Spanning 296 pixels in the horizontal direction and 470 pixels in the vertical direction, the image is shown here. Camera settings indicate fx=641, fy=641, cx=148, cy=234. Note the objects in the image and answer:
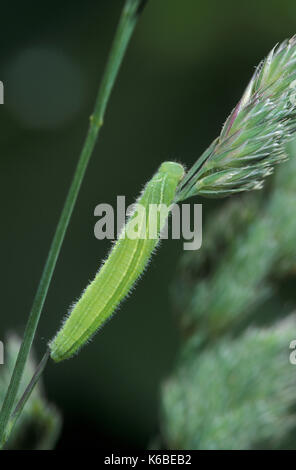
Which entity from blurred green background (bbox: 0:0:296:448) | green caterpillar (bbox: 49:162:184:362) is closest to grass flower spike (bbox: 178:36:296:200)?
green caterpillar (bbox: 49:162:184:362)

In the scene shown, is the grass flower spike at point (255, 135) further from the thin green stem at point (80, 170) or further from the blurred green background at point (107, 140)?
the blurred green background at point (107, 140)

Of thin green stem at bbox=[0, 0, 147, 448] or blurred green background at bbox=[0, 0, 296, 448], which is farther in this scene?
blurred green background at bbox=[0, 0, 296, 448]

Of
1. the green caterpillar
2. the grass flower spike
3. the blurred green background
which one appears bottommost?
the green caterpillar

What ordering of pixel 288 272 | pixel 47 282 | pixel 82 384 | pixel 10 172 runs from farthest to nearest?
pixel 10 172
pixel 82 384
pixel 288 272
pixel 47 282

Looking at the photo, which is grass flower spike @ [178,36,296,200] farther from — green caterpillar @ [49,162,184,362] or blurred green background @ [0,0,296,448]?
blurred green background @ [0,0,296,448]
